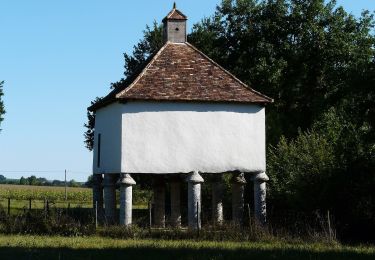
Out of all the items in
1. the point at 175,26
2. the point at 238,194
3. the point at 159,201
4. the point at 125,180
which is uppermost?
the point at 175,26

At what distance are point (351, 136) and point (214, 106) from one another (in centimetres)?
565

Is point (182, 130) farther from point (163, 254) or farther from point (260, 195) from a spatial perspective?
point (163, 254)

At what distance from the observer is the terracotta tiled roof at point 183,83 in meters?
24.0

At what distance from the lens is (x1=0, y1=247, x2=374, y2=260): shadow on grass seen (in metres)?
15.7

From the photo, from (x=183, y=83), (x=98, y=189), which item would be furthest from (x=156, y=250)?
(x=98, y=189)

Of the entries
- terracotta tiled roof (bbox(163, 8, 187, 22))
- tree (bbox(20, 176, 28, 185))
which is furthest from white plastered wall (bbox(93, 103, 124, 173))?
tree (bbox(20, 176, 28, 185))

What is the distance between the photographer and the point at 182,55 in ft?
86.7

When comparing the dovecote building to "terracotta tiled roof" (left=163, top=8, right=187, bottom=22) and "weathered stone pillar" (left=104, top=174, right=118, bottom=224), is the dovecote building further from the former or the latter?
"terracotta tiled roof" (left=163, top=8, right=187, bottom=22)

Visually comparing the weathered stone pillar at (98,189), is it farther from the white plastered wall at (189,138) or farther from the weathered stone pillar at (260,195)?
the weathered stone pillar at (260,195)

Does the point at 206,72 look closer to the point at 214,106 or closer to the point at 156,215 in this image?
the point at 214,106

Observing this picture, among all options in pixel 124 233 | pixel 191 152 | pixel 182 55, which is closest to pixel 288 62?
pixel 182 55

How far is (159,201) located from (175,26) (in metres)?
8.24

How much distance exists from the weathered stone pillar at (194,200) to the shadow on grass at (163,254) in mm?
5778

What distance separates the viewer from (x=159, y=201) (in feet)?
96.4
